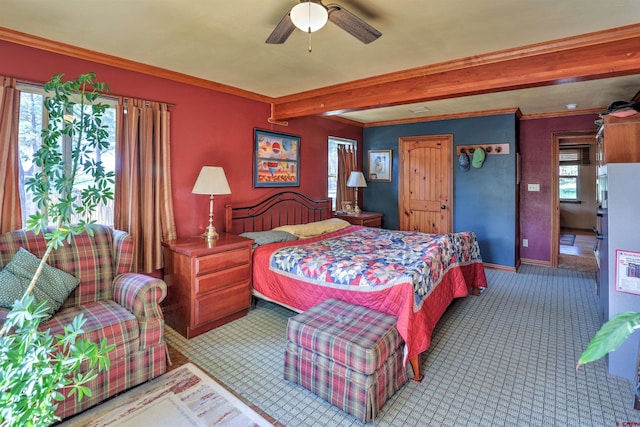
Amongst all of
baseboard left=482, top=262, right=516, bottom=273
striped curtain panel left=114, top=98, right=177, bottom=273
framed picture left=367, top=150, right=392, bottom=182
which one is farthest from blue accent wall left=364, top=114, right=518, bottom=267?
striped curtain panel left=114, top=98, right=177, bottom=273

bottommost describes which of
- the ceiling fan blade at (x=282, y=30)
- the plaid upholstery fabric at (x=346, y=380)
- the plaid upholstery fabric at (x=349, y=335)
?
the plaid upholstery fabric at (x=346, y=380)

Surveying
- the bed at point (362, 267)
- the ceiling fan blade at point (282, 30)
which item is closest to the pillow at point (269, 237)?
the bed at point (362, 267)

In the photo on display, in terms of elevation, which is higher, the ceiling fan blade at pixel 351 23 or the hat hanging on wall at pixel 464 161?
the ceiling fan blade at pixel 351 23

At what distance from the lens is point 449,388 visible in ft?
7.39

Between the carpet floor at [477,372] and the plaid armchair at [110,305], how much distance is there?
1.63ft

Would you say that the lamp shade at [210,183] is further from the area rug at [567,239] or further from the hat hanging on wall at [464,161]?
the area rug at [567,239]

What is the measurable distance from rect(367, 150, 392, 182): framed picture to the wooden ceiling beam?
261 cm

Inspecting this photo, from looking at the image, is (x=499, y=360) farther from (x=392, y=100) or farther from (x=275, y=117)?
(x=275, y=117)

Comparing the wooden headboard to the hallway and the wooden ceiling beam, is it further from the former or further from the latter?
the hallway

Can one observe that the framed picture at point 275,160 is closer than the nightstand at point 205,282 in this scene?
No

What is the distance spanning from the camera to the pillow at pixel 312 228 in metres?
4.09

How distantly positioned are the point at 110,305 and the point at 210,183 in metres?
1.43

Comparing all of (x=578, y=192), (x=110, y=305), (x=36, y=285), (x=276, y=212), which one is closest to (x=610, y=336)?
(x=110, y=305)

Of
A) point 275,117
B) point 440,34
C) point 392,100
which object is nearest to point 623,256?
point 440,34
